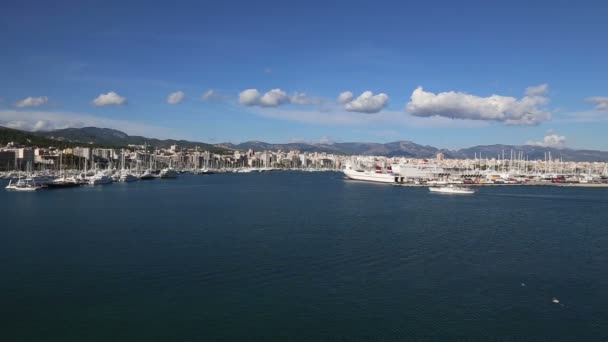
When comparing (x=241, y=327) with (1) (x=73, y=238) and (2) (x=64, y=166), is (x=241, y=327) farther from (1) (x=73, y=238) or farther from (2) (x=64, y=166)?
(2) (x=64, y=166)

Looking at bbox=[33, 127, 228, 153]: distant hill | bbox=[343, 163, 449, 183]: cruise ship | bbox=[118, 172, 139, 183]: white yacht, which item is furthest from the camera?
bbox=[33, 127, 228, 153]: distant hill

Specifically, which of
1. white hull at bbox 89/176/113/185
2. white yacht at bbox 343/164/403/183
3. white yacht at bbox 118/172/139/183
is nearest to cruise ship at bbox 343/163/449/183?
white yacht at bbox 343/164/403/183

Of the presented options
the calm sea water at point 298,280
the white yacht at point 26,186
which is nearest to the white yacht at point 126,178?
the white yacht at point 26,186

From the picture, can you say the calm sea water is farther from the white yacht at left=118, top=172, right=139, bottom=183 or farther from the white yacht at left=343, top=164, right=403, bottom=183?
the white yacht at left=343, top=164, right=403, bottom=183

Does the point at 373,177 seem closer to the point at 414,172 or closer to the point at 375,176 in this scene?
the point at 375,176

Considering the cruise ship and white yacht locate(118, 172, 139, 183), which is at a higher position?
the cruise ship

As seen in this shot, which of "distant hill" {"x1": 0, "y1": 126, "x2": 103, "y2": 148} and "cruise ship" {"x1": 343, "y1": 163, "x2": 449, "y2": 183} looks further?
"distant hill" {"x1": 0, "y1": 126, "x2": 103, "y2": 148}
